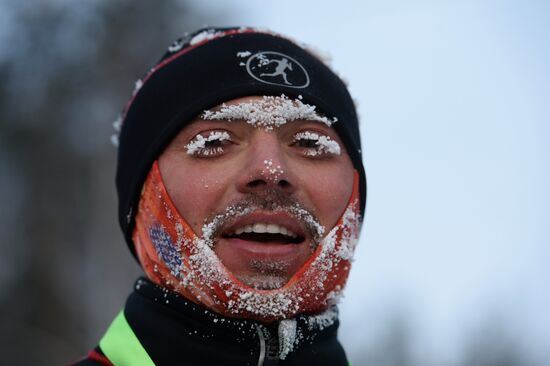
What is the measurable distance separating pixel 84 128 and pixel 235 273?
14.6 m

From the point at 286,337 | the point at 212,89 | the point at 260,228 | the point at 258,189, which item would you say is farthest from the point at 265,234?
the point at 212,89

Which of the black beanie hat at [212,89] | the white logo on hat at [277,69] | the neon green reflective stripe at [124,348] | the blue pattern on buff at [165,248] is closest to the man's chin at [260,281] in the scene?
the blue pattern on buff at [165,248]

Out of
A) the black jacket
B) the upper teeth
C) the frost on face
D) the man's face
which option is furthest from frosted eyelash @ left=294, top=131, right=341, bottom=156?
the black jacket

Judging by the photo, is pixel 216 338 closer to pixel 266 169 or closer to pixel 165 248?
pixel 165 248

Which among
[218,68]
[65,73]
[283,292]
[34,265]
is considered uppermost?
[65,73]

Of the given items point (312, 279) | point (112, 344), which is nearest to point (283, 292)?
point (312, 279)

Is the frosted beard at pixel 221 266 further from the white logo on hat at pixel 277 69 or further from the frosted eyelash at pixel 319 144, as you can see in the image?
the white logo on hat at pixel 277 69

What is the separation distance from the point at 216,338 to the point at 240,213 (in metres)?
0.42

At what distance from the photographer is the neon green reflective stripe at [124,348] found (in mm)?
2643

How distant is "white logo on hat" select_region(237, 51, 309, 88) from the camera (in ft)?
9.33

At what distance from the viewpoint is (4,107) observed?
1562 centimetres

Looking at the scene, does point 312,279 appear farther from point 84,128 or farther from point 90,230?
point 84,128

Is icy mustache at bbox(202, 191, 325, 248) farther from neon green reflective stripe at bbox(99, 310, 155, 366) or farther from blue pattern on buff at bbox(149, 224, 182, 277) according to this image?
neon green reflective stripe at bbox(99, 310, 155, 366)

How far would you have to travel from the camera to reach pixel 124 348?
2.71 m
